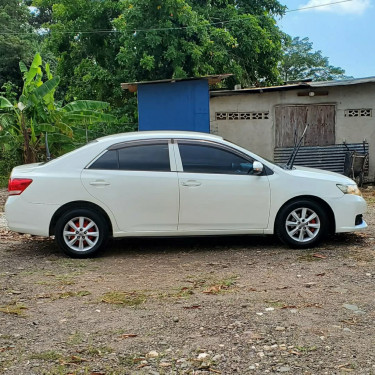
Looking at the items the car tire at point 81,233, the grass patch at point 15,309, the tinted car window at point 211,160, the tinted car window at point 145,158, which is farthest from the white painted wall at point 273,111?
the grass patch at point 15,309

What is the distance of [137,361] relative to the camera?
3332 millimetres

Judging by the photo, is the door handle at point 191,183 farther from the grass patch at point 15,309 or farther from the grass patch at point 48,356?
the grass patch at point 48,356

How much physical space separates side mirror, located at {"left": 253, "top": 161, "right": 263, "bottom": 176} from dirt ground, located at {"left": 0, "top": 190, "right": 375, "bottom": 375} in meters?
1.06

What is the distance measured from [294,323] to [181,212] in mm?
2579

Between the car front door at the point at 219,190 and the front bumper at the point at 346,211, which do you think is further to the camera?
the front bumper at the point at 346,211

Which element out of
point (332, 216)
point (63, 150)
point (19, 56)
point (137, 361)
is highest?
point (19, 56)

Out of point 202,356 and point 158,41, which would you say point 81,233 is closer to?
point 202,356

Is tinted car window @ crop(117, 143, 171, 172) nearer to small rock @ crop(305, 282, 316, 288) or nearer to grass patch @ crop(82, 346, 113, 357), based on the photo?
small rock @ crop(305, 282, 316, 288)

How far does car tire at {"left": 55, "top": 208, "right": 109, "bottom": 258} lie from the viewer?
610 cm

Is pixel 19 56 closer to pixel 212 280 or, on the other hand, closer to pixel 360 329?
pixel 212 280

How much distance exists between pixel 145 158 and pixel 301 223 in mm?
2233

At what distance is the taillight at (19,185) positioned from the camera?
6066 millimetres

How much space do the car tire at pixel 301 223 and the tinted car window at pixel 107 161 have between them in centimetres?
226

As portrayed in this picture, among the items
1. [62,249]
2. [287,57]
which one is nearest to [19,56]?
[287,57]
